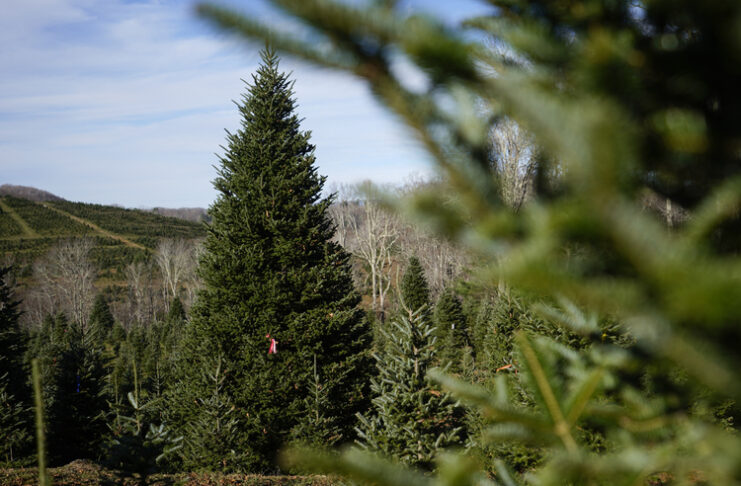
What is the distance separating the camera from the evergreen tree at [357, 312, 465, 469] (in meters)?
5.27

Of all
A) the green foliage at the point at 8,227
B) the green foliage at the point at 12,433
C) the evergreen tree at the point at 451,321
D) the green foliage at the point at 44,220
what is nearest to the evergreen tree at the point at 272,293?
the green foliage at the point at 12,433

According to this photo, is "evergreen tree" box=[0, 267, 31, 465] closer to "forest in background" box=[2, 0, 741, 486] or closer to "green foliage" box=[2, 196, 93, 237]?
"forest in background" box=[2, 0, 741, 486]

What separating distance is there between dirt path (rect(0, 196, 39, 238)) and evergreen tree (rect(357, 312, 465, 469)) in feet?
218

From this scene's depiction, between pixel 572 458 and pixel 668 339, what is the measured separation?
265 mm

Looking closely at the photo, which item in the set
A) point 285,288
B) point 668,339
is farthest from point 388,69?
point 285,288

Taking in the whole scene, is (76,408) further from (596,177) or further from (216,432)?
(596,177)

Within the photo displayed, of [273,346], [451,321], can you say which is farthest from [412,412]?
[451,321]

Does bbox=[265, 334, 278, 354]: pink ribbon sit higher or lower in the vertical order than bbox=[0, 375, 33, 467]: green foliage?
higher

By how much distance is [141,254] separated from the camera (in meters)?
54.5

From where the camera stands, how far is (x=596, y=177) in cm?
53

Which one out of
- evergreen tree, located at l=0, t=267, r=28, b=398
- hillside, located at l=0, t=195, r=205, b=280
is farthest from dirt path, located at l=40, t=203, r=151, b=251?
evergreen tree, located at l=0, t=267, r=28, b=398

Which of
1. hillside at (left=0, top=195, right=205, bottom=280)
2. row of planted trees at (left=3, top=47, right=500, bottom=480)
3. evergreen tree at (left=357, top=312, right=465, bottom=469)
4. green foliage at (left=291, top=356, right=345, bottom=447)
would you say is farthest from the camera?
hillside at (left=0, top=195, right=205, bottom=280)

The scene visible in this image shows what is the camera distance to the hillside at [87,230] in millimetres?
52531

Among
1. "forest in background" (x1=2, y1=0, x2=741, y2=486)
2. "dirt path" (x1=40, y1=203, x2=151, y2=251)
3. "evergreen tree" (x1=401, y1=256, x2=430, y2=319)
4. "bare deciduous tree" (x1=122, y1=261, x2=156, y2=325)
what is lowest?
"bare deciduous tree" (x1=122, y1=261, x2=156, y2=325)
